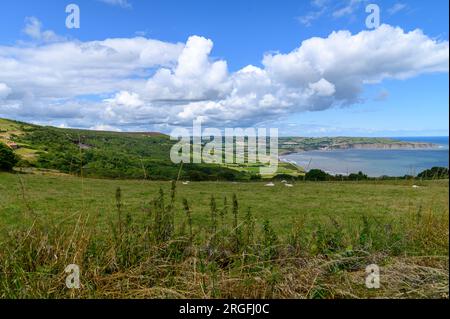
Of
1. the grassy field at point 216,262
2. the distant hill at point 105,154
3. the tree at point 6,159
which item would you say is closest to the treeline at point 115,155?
the distant hill at point 105,154

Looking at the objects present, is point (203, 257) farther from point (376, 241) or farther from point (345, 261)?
point (376, 241)

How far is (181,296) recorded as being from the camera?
3.02 metres

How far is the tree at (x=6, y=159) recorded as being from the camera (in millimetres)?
32750

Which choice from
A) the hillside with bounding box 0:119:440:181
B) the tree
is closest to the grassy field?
the hillside with bounding box 0:119:440:181

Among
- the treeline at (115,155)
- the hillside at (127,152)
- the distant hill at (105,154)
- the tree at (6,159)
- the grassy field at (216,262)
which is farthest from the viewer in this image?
the tree at (6,159)

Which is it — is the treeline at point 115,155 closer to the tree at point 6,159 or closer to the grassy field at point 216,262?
the grassy field at point 216,262

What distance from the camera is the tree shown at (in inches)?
1289

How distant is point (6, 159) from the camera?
3325 cm

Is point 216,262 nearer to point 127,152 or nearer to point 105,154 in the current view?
point 127,152
